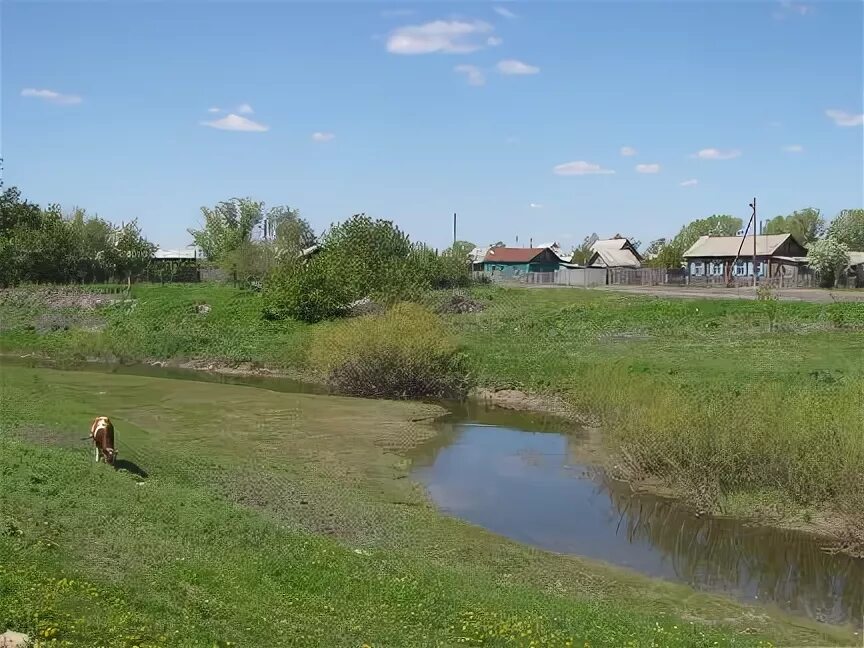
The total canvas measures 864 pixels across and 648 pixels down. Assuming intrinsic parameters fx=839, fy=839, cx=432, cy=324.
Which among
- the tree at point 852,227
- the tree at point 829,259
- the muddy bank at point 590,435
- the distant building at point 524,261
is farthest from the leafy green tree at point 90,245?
the tree at point 852,227

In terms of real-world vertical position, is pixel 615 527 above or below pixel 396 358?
below

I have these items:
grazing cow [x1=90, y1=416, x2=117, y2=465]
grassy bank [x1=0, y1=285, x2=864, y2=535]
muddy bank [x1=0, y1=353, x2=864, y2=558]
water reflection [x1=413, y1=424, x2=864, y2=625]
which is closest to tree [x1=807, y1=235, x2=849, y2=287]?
grassy bank [x1=0, y1=285, x2=864, y2=535]

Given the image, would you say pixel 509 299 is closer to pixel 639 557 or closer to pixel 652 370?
pixel 652 370

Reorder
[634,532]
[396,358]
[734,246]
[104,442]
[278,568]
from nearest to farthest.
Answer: [278,568], [634,532], [104,442], [396,358], [734,246]

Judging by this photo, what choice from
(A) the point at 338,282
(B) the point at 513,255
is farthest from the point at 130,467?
(B) the point at 513,255

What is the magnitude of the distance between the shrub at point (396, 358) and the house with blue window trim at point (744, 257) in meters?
55.8

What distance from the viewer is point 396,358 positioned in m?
37.4

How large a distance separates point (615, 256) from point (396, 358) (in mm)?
76956

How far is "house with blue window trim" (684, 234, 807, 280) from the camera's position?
280 feet

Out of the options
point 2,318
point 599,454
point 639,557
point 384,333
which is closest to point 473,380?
point 384,333

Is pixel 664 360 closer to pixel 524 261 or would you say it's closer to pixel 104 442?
pixel 104 442

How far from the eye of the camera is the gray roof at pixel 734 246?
86625mm

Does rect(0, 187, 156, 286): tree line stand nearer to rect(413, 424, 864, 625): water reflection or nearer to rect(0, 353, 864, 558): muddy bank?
rect(0, 353, 864, 558): muddy bank

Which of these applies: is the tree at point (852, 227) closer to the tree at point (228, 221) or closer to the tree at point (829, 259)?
the tree at point (829, 259)
